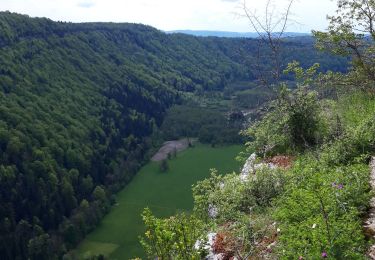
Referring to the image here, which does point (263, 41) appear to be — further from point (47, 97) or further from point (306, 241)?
point (47, 97)

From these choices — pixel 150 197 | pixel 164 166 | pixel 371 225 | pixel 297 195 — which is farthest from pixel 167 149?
pixel 371 225

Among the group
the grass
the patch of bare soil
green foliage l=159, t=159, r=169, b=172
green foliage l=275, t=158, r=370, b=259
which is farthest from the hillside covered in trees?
the patch of bare soil

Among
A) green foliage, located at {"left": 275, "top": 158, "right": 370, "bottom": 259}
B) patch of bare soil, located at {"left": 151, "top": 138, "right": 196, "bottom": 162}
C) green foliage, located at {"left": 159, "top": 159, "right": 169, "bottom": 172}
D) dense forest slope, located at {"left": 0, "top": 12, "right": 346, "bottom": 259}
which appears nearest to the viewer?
green foliage, located at {"left": 275, "top": 158, "right": 370, "bottom": 259}

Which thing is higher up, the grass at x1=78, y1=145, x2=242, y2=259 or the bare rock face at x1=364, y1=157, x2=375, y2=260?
the bare rock face at x1=364, y1=157, x2=375, y2=260

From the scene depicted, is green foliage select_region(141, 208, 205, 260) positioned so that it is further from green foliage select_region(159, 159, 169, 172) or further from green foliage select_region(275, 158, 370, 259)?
green foliage select_region(159, 159, 169, 172)

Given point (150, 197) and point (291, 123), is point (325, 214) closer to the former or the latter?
Answer: point (291, 123)

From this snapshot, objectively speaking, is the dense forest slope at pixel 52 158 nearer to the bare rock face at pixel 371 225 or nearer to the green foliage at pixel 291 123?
the green foliage at pixel 291 123

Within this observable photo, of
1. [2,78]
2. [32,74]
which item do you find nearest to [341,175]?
[2,78]

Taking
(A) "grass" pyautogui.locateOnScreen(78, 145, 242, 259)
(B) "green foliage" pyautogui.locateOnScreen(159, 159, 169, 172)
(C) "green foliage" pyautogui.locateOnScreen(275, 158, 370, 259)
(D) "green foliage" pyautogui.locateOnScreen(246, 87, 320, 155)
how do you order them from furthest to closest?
(B) "green foliage" pyautogui.locateOnScreen(159, 159, 169, 172) < (A) "grass" pyautogui.locateOnScreen(78, 145, 242, 259) < (D) "green foliage" pyautogui.locateOnScreen(246, 87, 320, 155) < (C) "green foliage" pyautogui.locateOnScreen(275, 158, 370, 259)

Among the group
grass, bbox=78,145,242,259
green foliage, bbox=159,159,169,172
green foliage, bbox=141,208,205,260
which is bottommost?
grass, bbox=78,145,242,259
